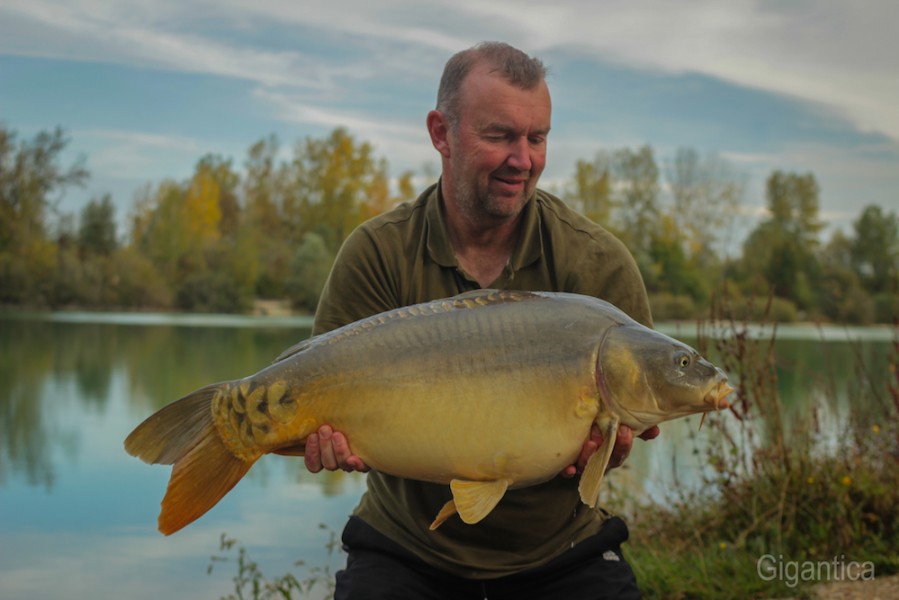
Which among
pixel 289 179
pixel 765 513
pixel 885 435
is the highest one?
pixel 289 179

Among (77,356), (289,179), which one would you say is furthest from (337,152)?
(77,356)

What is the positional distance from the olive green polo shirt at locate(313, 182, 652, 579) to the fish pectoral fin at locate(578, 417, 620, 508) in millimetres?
472

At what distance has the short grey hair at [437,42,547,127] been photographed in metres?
2.65

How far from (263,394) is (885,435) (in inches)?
148

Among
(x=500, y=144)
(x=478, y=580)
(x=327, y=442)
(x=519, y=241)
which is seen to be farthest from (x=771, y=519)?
(x=327, y=442)

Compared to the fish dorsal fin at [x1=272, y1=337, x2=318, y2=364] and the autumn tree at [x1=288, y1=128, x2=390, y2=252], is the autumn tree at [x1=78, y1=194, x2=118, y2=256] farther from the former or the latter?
the fish dorsal fin at [x1=272, y1=337, x2=318, y2=364]

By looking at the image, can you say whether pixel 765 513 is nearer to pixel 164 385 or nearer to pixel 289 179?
pixel 164 385

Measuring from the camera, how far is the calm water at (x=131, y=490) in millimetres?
6262

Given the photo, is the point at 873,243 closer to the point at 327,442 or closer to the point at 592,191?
the point at 592,191

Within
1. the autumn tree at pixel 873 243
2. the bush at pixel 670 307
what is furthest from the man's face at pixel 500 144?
the autumn tree at pixel 873 243

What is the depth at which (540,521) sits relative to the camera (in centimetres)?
257

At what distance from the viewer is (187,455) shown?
220cm

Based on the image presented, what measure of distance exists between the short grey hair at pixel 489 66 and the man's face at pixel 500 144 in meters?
0.02

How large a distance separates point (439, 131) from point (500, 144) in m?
0.28
